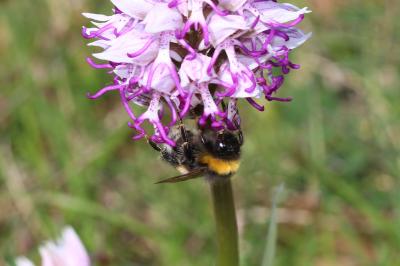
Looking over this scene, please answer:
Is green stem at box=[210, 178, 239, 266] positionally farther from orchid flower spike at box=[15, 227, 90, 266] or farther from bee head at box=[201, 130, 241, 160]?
Result: orchid flower spike at box=[15, 227, 90, 266]

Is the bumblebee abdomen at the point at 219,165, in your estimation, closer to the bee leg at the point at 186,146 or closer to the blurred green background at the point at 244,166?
the bee leg at the point at 186,146

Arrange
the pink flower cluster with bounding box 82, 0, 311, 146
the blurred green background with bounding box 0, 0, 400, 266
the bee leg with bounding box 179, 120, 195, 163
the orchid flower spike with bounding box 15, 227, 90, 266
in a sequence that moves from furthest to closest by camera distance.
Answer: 1. the blurred green background with bounding box 0, 0, 400, 266
2. the orchid flower spike with bounding box 15, 227, 90, 266
3. the bee leg with bounding box 179, 120, 195, 163
4. the pink flower cluster with bounding box 82, 0, 311, 146

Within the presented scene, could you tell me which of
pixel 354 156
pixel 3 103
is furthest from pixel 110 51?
pixel 3 103

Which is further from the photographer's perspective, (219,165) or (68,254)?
(68,254)

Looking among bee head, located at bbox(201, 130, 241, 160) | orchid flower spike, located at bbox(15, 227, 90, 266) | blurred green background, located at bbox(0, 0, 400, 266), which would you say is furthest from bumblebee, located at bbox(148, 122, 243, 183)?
blurred green background, located at bbox(0, 0, 400, 266)

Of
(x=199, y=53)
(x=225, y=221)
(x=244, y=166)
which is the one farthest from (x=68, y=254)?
(x=244, y=166)

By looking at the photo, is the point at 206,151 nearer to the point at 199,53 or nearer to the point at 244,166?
the point at 199,53

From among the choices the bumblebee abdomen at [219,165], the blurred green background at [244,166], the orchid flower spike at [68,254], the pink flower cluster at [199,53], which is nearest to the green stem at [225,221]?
the bumblebee abdomen at [219,165]
